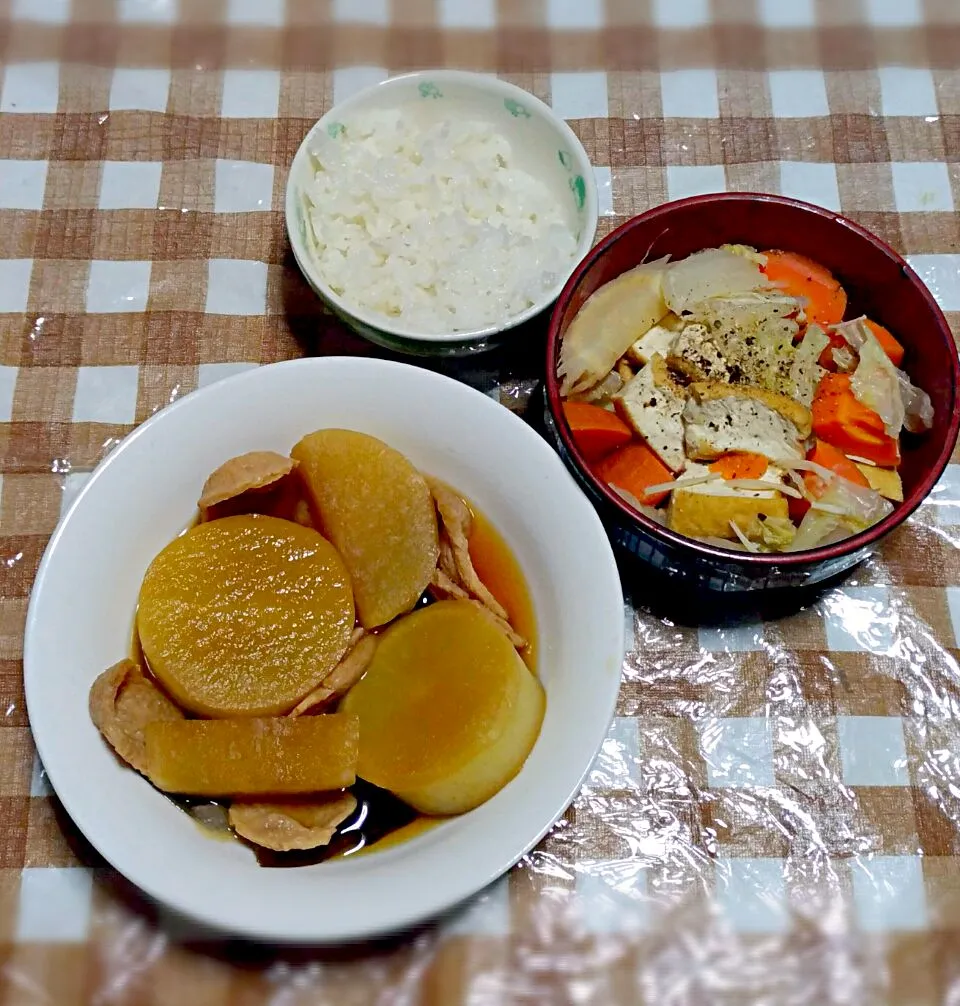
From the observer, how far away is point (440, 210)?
1941 millimetres

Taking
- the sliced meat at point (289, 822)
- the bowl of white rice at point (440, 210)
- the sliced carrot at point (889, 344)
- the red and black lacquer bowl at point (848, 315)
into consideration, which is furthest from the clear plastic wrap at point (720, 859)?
the bowl of white rice at point (440, 210)

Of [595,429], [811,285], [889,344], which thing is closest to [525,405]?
[595,429]

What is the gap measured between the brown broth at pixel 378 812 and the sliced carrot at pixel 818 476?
51 cm

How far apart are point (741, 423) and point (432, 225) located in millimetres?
763

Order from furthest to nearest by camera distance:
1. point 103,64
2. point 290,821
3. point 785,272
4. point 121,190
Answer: point 103,64
point 121,190
point 785,272
point 290,821

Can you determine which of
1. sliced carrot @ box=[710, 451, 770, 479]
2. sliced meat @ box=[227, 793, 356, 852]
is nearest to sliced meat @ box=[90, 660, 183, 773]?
sliced meat @ box=[227, 793, 356, 852]

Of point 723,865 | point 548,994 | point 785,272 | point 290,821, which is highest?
point 785,272

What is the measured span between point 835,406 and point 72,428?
1.56 m

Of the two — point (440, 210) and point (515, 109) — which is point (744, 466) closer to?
point (440, 210)

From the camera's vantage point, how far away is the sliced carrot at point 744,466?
164cm

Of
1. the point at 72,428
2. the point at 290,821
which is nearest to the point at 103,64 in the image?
the point at 72,428

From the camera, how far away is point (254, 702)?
4.93 feet

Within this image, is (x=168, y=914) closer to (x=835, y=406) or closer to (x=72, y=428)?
(x=72, y=428)

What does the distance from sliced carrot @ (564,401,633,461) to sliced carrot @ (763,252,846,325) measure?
463 millimetres
